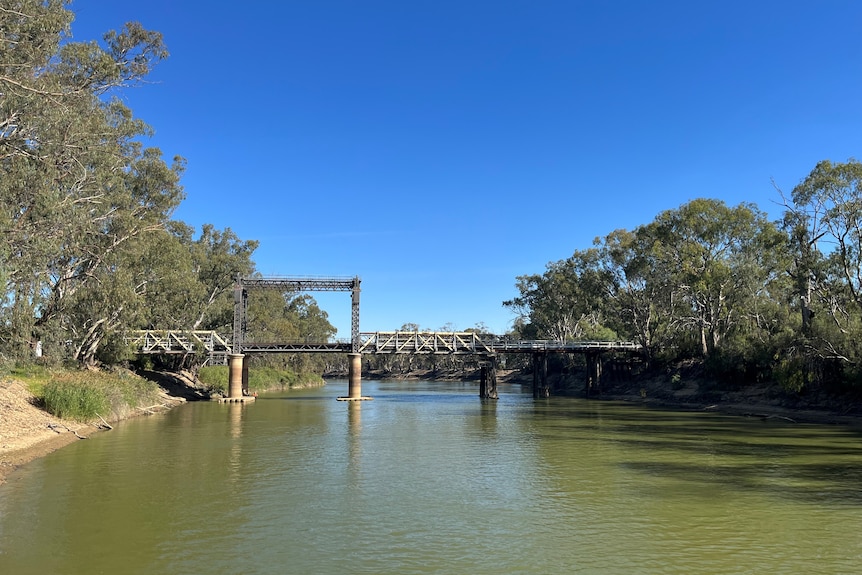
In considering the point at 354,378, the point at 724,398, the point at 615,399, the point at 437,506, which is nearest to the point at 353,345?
the point at 354,378

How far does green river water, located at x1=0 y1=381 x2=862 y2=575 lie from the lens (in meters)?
13.8

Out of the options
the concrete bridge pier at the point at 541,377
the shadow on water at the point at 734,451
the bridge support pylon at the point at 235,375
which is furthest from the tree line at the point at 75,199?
the concrete bridge pier at the point at 541,377

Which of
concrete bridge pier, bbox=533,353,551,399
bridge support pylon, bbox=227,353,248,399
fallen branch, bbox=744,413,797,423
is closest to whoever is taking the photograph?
fallen branch, bbox=744,413,797,423

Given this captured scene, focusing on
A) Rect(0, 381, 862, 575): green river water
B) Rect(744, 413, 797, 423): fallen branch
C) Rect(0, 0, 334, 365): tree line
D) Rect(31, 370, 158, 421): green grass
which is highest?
Rect(0, 0, 334, 365): tree line

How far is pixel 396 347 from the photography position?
74.8 metres

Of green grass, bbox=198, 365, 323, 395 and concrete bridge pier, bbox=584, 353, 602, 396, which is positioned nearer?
green grass, bbox=198, 365, 323, 395

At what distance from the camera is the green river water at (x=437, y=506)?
13773 mm

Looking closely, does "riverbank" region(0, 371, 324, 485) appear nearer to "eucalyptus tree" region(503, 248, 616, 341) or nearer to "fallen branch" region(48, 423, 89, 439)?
"fallen branch" region(48, 423, 89, 439)

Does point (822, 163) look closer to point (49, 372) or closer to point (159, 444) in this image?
point (159, 444)

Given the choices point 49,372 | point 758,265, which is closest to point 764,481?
point 49,372

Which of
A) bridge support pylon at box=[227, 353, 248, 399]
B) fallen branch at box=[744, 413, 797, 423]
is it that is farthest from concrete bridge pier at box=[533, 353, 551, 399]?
bridge support pylon at box=[227, 353, 248, 399]

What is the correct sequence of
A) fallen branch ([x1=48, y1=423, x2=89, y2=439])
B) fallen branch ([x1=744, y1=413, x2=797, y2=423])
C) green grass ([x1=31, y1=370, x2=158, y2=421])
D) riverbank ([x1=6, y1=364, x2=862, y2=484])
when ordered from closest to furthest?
riverbank ([x1=6, y1=364, x2=862, y2=484]) < fallen branch ([x1=48, y1=423, x2=89, y2=439]) < green grass ([x1=31, y1=370, x2=158, y2=421]) < fallen branch ([x1=744, y1=413, x2=797, y2=423])

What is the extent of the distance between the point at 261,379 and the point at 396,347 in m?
32.2

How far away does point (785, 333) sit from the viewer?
5269 centimetres
